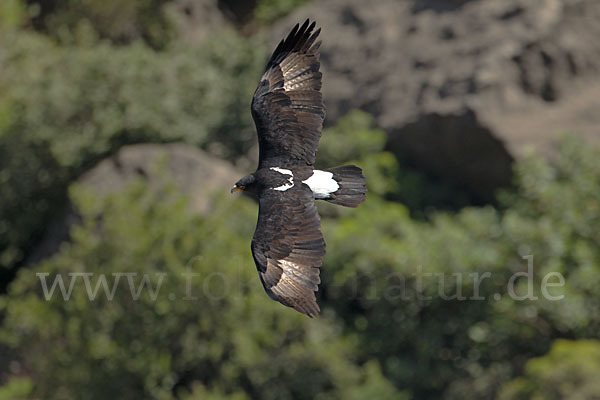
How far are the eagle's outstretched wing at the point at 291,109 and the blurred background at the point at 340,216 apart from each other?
5743 millimetres

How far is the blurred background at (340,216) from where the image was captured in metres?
13.3

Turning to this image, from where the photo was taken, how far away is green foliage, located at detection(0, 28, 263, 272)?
699 inches

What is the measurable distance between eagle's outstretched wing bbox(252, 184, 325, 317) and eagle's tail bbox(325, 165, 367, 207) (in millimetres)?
317

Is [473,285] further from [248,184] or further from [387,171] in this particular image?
[248,184]

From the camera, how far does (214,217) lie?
48.8ft

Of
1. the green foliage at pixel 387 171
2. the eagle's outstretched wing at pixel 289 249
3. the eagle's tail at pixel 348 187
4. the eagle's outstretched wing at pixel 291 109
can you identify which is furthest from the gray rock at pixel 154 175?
the eagle's outstretched wing at pixel 289 249

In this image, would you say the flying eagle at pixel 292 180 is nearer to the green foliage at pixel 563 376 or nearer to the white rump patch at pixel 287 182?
the white rump patch at pixel 287 182

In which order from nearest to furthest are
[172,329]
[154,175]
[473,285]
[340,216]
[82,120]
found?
1. [473,285]
2. [172,329]
3. [154,175]
4. [340,216]
5. [82,120]

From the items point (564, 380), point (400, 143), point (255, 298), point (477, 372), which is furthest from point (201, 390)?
point (400, 143)

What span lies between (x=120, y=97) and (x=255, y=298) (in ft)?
19.9

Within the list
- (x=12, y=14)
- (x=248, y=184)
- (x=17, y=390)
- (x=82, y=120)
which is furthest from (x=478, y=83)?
(x=12, y=14)

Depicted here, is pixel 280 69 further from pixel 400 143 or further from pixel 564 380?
pixel 400 143

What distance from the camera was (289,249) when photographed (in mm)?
6414

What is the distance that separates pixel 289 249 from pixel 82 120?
1246 cm
